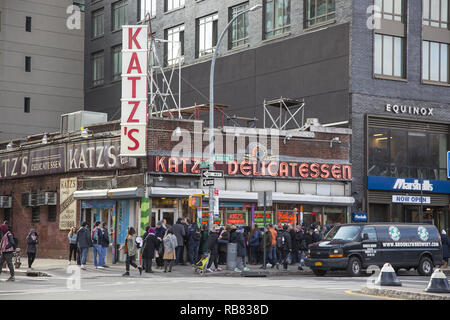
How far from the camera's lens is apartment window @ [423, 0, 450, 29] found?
41.5 metres

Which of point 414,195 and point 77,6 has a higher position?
point 77,6

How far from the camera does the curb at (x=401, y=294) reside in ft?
52.5

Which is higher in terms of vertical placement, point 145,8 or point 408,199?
point 145,8

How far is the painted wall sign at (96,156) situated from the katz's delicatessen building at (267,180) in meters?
2.02

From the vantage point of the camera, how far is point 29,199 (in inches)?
1560

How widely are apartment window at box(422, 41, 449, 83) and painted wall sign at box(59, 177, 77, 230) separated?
19974mm

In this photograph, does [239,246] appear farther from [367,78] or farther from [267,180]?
[367,78]

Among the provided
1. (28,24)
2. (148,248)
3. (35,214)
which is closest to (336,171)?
(148,248)

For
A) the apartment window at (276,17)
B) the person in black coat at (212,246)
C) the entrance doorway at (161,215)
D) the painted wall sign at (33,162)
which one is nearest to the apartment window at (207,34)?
the apartment window at (276,17)

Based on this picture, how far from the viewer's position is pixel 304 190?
36.0 metres

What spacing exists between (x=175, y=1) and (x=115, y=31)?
6432 millimetres

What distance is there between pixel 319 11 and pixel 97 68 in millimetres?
22878
